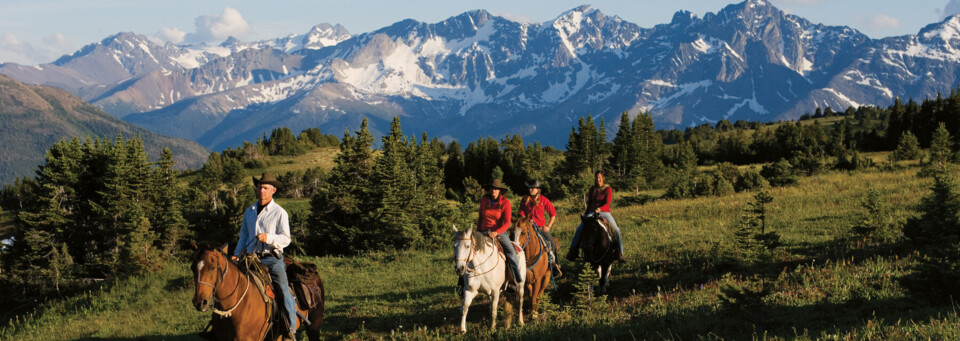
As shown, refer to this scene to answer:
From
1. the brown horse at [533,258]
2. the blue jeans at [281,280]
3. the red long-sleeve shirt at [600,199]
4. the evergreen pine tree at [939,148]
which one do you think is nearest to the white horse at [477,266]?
the brown horse at [533,258]

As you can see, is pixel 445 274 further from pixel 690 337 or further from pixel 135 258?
pixel 135 258

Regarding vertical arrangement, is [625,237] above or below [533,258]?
below

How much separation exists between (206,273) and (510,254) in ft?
21.0

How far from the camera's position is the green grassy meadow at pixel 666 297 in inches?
339

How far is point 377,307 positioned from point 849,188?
28716 millimetres

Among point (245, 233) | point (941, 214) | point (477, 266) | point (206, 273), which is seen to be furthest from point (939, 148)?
point (206, 273)

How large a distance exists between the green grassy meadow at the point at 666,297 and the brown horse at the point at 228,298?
3711 millimetres

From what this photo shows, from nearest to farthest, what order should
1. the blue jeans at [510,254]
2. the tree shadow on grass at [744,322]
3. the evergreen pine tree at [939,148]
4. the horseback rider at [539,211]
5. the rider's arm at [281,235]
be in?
the tree shadow on grass at [744,322] → the rider's arm at [281,235] → the blue jeans at [510,254] → the horseback rider at [539,211] → the evergreen pine tree at [939,148]

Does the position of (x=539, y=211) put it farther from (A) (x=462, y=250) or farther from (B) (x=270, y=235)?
(B) (x=270, y=235)

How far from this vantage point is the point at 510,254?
38.9 ft

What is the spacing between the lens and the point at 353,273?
826 inches

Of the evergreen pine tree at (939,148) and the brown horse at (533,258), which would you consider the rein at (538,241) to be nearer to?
the brown horse at (533,258)

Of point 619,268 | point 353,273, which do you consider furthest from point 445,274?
point 619,268

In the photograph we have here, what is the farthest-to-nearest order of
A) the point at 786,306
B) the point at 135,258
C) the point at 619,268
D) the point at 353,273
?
the point at 135,258, the point at 353,273, the point at 619,268, the point at 786,306
